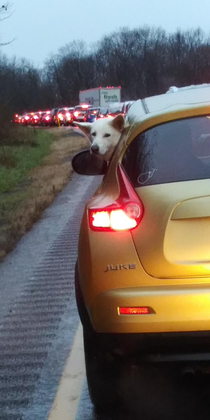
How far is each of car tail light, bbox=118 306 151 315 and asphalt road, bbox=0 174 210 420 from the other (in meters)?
0.59

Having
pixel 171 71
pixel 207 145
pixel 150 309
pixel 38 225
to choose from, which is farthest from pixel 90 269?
pixel 171 71

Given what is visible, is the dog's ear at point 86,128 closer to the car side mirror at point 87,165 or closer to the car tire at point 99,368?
the car side mirror at point 87,165

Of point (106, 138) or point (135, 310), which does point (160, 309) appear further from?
point (106, 138)

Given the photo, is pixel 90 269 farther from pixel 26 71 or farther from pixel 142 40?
pixel 142 40

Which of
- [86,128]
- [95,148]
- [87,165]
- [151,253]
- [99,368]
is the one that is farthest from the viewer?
[86,128]

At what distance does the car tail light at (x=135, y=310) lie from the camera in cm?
338

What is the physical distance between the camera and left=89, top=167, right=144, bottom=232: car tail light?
3.60 metres

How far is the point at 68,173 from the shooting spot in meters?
20.0

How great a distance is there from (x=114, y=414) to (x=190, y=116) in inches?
67.5

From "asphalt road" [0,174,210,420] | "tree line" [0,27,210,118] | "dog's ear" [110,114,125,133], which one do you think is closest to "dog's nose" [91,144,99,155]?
"dog's ear" [110,114,125,133]

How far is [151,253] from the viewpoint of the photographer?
11.4 ft

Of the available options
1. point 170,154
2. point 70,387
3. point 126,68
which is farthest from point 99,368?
point 126,68

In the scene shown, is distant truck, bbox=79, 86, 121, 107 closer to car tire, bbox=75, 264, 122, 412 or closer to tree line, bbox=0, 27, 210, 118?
tree line, bbox=0, 27, 210, 118

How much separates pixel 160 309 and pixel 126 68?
130634 mm
